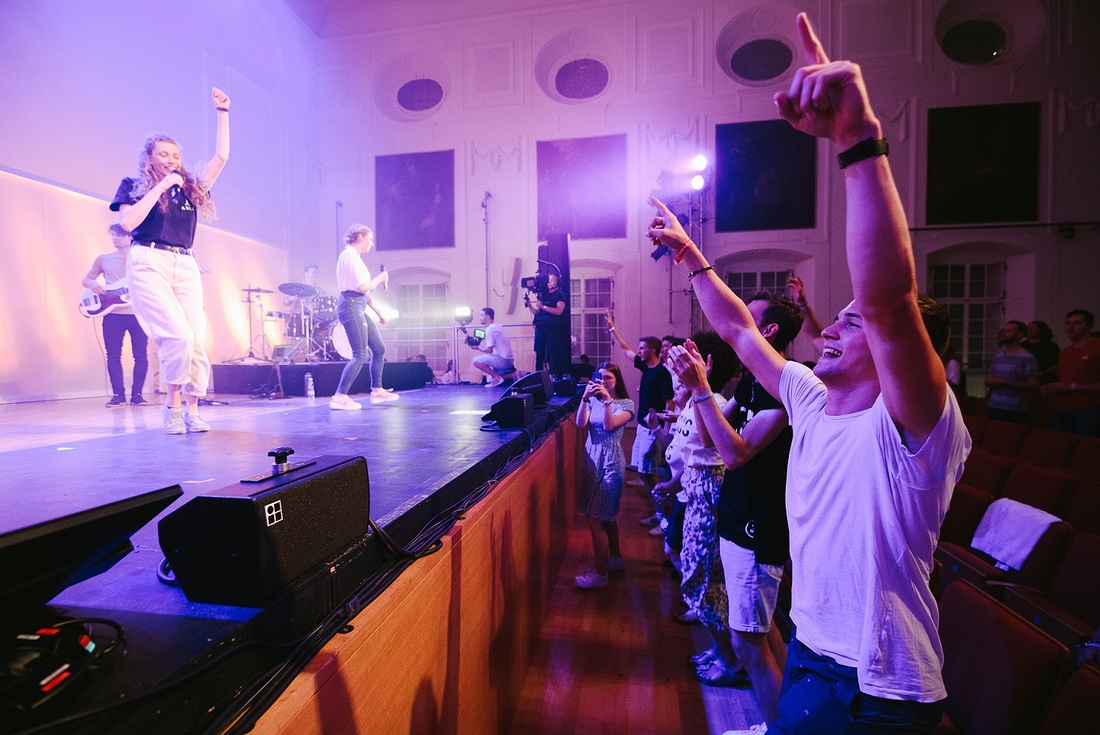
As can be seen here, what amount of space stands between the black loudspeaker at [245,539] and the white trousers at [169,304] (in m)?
2.66

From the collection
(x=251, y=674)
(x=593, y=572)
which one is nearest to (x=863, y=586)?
(x=251, y=674)

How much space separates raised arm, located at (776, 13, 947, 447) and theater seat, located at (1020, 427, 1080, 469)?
3.89m

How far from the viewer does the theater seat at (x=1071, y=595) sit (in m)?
1.75

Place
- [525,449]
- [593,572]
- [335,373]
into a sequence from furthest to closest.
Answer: [335,373] < [593,572] < [525,449]

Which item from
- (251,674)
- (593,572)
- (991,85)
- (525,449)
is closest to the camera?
(251,674)

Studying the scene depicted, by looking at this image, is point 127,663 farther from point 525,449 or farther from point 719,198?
point 719,198

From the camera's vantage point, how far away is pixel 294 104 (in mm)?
10219

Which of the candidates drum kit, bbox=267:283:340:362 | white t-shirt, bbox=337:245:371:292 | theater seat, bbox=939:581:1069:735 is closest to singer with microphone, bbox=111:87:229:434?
white t-shirt, bbox=337:245:371:292

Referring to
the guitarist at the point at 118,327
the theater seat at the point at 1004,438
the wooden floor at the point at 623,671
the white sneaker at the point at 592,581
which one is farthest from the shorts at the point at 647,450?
the guitarist at the point at 118,327

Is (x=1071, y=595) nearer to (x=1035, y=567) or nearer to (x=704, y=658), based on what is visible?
(x=1035, y=567)

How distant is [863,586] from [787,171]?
10.6 meters

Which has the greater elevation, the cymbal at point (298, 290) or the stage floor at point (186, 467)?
the cymbal at point (298, 290)

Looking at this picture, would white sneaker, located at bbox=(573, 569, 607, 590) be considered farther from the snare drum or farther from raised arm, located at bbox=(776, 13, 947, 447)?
the snare drum

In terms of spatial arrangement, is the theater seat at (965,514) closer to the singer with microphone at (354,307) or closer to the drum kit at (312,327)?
the singer with microphone at (354,307)
